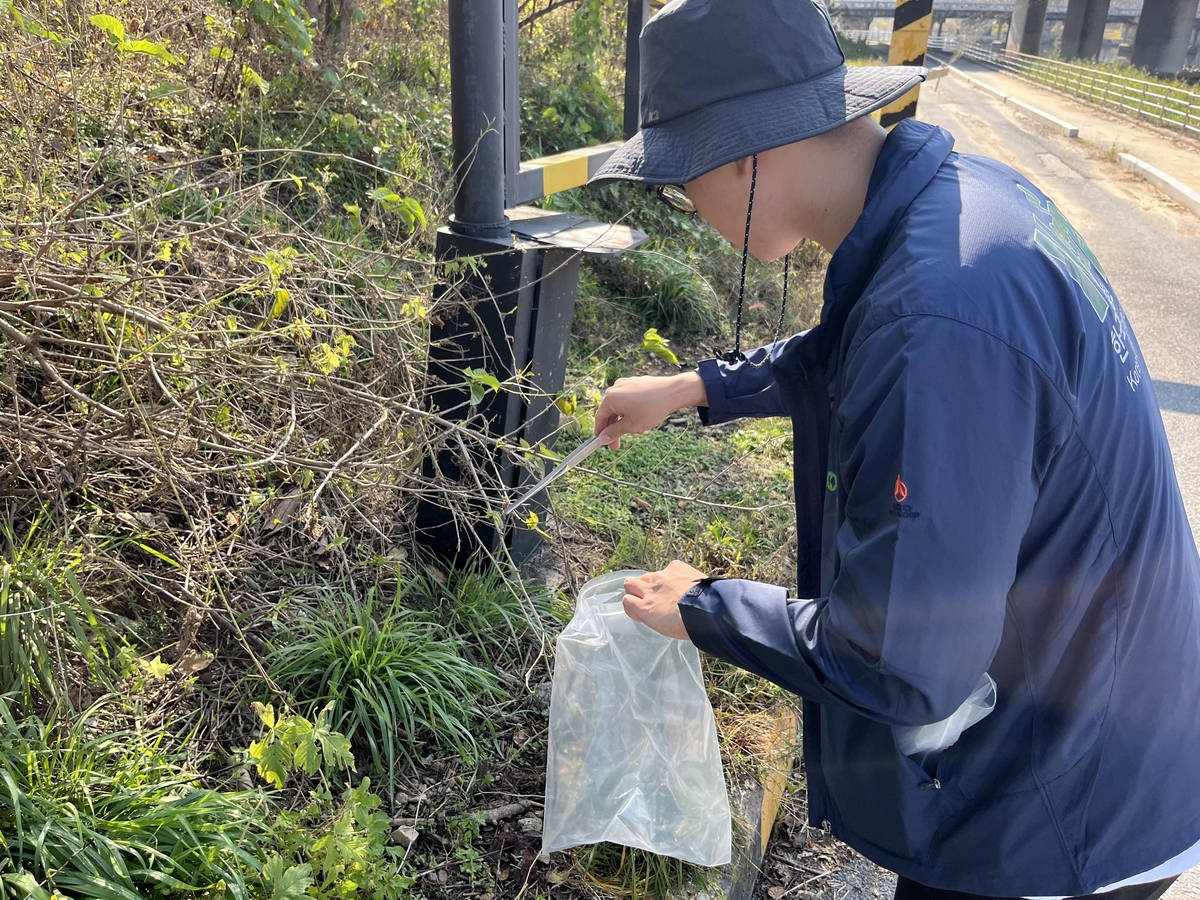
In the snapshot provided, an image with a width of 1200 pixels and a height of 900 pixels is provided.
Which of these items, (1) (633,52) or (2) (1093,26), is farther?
(2) (1093,26)

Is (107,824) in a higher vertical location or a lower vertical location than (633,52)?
lower

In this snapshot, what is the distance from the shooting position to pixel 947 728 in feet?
4.76

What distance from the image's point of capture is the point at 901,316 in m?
1.23

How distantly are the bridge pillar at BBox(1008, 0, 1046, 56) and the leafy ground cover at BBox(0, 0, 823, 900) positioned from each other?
46.0 m

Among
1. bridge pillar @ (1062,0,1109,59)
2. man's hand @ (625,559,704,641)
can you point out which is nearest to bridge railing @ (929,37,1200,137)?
bridge pillar @ (1062,0,1109,59)

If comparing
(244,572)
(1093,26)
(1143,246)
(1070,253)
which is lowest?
(1143,246)

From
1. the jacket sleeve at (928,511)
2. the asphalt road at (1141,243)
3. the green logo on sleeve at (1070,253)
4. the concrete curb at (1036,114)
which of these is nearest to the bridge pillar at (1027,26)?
the concrete curb at (1036,114)

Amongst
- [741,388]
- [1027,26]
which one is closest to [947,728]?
[741,388]

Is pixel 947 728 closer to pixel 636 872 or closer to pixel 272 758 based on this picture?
pixel 636 872

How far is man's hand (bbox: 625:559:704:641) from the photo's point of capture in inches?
62.3

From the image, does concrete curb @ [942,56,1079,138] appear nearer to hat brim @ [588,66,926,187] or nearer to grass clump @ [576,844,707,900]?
hat brim @ [588,66,926,187]

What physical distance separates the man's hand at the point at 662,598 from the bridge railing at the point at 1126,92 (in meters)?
13.8

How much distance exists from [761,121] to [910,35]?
6046 mm

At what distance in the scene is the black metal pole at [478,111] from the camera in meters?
2.52
